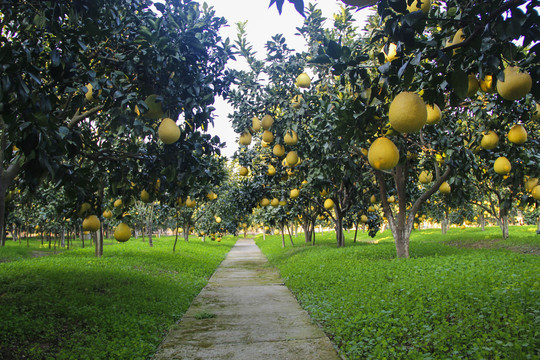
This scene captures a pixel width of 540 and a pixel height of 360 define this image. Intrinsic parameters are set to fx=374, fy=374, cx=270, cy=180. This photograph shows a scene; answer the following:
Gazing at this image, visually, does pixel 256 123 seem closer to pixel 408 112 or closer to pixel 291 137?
pixel 291 137

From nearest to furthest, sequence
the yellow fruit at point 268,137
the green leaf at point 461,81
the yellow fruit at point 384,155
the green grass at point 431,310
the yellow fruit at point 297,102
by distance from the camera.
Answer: the green leaf at point 461,81 → the yellow fruit at point 384,155 → the green grass at point 431,310 → the yellow fruit at point 297,102 → the yellow fruit at point 268,137

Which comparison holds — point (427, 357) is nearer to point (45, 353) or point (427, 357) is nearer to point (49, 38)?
point (45, 353)

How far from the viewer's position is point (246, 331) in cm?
455

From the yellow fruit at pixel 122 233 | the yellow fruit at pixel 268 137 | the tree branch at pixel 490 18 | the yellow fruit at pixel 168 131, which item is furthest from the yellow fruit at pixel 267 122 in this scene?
the tree branch at pixel 490 18

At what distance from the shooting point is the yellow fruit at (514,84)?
2.25 metres

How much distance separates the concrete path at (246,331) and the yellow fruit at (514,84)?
2691 mm

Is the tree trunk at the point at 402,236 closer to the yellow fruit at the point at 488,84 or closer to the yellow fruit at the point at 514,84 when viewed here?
the yellow fruit at the point at 488,84

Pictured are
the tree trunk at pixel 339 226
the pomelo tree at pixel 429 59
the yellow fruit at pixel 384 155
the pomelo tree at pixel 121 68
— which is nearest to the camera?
the pomelo tree at pixel 429 59

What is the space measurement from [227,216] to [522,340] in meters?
21.4

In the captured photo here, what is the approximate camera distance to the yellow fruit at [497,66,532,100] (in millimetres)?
2248

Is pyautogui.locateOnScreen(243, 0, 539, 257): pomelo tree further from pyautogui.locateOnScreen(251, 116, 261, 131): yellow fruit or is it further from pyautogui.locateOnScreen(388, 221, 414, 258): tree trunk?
pyautogui.locateOnScreen(388, 221, 414, 258): tree trunk

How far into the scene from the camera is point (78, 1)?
3.62 meters

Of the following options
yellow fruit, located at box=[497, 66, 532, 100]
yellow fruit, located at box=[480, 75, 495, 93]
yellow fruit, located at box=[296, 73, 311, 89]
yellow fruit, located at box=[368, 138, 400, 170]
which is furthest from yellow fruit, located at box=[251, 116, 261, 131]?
yellow fruit, located at box=[497, 66, 532, 100]

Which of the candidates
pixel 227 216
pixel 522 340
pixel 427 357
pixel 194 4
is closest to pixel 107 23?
pixel 194 4
